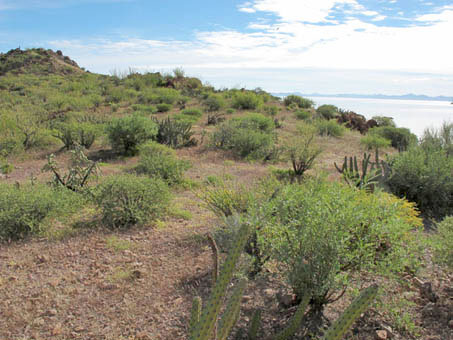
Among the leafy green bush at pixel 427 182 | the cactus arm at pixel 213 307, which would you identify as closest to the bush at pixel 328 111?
the leafy green bush at pixel 427 182

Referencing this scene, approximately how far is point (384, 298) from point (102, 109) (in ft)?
67.5

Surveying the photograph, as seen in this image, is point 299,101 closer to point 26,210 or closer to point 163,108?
point 163,108

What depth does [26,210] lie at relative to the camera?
5652 mm

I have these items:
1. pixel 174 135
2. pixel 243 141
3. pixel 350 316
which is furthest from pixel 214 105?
pixel 350 316

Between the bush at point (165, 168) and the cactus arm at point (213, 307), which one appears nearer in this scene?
the cactus arm at point (213, 307)

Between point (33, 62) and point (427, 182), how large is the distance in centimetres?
4950

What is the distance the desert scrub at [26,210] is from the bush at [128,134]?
6345 millimetres

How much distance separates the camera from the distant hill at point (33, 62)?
42562 mm

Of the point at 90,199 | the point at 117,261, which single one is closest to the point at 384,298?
the point at 117,261

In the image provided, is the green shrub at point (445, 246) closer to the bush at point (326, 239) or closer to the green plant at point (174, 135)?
the bush at point (326, 239)

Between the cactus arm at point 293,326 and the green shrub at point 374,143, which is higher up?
the green shrub at point 374,143

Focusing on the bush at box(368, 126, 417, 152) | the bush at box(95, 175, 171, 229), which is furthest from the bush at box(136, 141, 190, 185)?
the bush at box(368, 126, 417, 152)

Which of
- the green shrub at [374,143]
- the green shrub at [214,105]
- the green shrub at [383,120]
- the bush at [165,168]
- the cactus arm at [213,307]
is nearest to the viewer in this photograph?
the cactus arm at [213,307]

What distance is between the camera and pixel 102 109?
21.7 m
